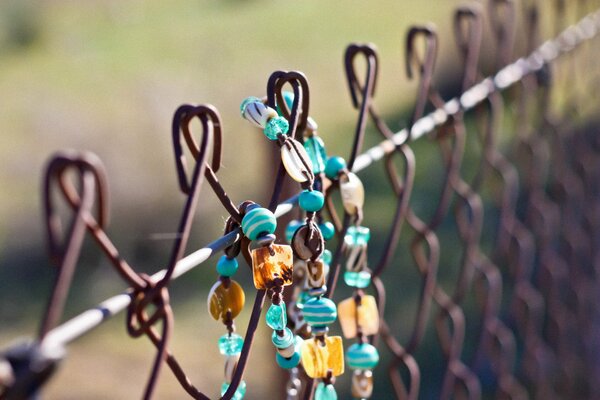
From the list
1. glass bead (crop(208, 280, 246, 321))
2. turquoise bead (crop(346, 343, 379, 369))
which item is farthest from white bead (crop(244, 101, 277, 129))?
turquoise bead (crop(346, 343, 379, 369))

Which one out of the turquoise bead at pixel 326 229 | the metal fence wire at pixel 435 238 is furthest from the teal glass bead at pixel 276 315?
the turquoise bead at pixel 326 229

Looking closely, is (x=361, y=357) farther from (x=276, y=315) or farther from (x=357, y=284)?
(x=276, y=315)

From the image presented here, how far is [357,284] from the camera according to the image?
2.48 feet

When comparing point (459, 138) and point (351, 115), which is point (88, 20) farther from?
point (459, 138)

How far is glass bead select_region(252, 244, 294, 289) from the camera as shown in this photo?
598 millimetres

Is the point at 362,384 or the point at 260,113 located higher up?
the point at 260,113

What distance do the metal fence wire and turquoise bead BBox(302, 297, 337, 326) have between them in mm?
39

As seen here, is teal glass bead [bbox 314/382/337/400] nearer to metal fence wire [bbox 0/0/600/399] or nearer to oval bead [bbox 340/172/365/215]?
metal fence wire [bbox 0/0/600/399]

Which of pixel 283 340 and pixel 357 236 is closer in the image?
pixel 283 340

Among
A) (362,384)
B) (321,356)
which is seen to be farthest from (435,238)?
(321,356)

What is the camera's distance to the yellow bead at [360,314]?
755 mm

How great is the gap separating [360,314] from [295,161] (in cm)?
19

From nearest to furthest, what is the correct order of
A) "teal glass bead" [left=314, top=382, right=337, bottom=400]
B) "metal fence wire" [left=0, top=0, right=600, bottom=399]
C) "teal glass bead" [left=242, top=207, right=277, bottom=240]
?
"metal fence wire" [left=0, top=0, right=600, bottom=399]
"teal glass bead" [left=242, top=207, right=277, bottom=240]
"teal glass bead" [left=314, top=382, right=337, bottom=400]

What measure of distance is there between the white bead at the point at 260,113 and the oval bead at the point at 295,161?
22 millimetres
